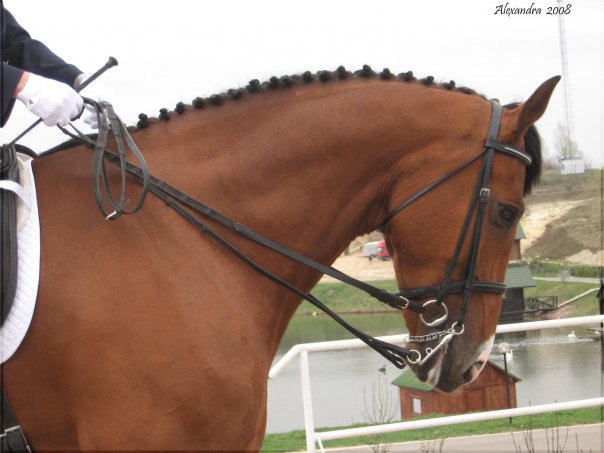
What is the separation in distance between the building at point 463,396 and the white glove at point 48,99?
6687mm

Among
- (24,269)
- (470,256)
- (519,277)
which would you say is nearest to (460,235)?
(470,256)

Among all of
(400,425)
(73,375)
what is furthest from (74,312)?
(400,425)

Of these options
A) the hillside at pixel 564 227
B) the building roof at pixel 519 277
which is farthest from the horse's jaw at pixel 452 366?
the building roof at pixel 519 277

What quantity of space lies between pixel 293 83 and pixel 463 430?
549 cm

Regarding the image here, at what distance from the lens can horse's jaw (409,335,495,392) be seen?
2.99 metres

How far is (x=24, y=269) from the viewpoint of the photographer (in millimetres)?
2471

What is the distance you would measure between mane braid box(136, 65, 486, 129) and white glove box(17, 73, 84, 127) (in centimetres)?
37

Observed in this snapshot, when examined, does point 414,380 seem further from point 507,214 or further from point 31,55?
point 31,55

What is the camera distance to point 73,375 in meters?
2.46

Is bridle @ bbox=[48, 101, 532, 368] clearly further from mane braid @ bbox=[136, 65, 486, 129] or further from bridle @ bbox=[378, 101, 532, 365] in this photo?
mane braid @ bbox=[136, 65, 486, 129]

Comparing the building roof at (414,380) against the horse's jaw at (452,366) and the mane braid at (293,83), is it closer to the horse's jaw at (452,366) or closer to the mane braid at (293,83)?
the horse's jaw at (452,366)

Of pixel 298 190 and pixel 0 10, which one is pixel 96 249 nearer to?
pixel 298 190

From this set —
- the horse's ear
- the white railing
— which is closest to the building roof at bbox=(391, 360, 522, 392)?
the white railing

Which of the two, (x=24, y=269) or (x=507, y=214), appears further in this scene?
(x=507, y=214)
